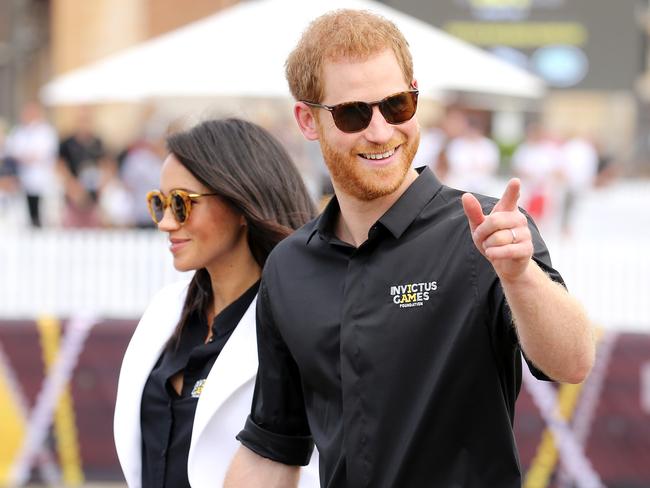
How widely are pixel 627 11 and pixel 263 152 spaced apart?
1385 cm

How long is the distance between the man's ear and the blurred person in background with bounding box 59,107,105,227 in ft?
39.2

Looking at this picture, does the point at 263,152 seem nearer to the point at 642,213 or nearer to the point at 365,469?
the point at 365,469

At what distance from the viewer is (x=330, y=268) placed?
98.0 inches

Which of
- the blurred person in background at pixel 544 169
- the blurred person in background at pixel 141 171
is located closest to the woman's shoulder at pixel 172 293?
the blurred person in background at pixel 141 171

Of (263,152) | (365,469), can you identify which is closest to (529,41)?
(263,152)

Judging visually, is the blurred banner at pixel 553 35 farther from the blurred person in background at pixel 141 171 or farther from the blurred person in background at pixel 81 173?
the blurred person in background at pixel 81 173

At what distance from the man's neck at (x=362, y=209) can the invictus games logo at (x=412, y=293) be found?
15 centimetres

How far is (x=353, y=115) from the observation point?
239 centimetres

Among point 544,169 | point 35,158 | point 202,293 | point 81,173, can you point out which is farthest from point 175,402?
point 544,169

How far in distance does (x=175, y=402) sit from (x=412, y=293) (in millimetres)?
1027

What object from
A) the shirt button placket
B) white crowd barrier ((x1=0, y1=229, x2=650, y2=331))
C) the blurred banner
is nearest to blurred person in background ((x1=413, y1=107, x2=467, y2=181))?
the blurred banner

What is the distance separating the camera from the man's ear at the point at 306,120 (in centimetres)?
251

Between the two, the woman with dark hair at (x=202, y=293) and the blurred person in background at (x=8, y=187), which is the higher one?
the woman with dark hair at (x=202, y=293)

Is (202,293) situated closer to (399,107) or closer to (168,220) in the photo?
(168,220)
